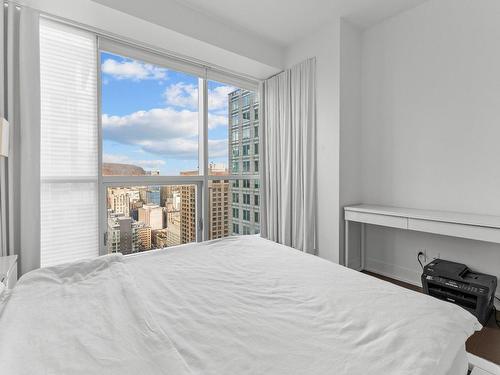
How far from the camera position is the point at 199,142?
332 cm

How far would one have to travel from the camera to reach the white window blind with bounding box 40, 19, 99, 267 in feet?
7.52

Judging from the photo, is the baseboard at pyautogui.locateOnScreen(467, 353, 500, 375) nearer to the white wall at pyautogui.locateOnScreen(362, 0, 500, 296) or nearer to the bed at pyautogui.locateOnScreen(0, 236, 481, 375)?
the bed at pyautogui.locateOnScreen(0, 236, 481, 375)

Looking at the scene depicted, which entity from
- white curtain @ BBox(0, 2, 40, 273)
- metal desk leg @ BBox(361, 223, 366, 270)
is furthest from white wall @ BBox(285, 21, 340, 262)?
white curtain @ BBox(0, 2, 40, 273)

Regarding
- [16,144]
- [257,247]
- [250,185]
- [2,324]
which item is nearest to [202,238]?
[250,185]

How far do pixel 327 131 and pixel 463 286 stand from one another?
1875 millimetres

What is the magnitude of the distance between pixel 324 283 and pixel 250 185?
2532 millimetres

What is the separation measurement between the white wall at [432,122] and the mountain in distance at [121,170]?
2.61 metres

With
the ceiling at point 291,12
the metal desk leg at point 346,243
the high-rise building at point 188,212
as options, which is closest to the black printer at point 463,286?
the metal desk leg at point 346,243

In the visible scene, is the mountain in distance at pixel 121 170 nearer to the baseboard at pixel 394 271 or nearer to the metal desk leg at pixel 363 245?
the metal desk leg at pixel 363 245

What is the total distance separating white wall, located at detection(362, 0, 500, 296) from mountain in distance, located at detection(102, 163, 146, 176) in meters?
2.61

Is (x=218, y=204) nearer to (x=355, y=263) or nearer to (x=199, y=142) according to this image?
(x=199, y=142)

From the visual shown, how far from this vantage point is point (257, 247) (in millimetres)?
1989

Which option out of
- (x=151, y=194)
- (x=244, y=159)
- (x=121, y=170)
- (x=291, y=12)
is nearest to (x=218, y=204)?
(x=244, y=159)

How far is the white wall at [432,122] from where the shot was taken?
A: 2316 millimetres
